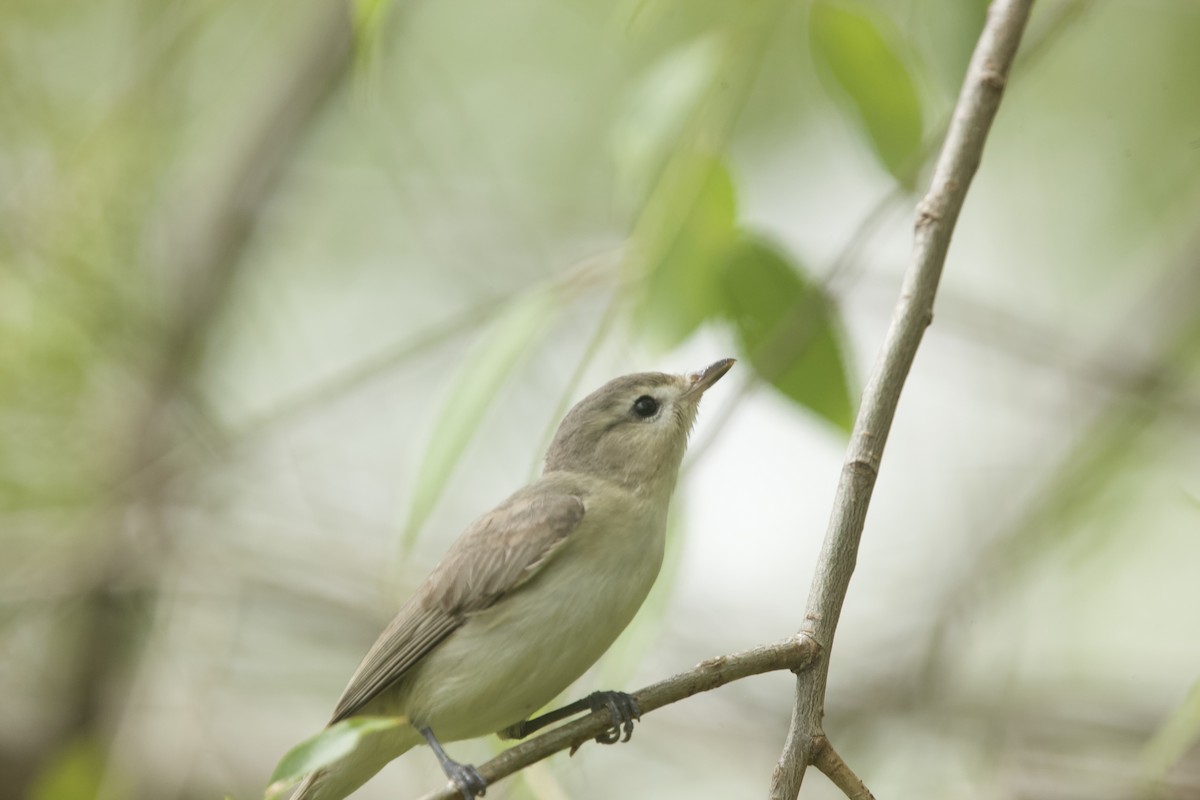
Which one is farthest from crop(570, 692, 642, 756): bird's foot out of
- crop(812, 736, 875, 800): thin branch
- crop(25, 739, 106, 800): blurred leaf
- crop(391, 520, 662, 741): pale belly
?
crop(25, 739, 106, 800): blurred leaf

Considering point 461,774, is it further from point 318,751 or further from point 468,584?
point 318,751

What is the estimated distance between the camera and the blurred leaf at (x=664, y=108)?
9.92 feet

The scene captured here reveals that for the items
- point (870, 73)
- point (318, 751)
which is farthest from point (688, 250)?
point (318, 751)

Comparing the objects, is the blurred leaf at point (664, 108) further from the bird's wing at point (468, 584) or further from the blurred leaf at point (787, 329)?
the bird's wing at point (468, 584)

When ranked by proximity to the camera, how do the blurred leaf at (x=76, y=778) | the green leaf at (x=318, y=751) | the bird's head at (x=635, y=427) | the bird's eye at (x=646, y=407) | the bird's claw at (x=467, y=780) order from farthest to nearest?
1. the blurred leaf at (x=76, y=778)
2. the bird's eye at (x=646, y=407)
3. the bird's head at (x=635, y=427)
4. the bird's claw at (x=467, y=780)
5. the green leaf at (x=318, y=751)

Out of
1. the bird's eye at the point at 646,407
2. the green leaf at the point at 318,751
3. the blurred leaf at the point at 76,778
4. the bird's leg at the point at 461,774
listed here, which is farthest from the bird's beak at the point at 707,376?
Answer: the blurred leaf at the point at 76,778

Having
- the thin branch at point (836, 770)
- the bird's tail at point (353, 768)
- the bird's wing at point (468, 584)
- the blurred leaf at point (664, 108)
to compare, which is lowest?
the thin branch at point (836, 770)

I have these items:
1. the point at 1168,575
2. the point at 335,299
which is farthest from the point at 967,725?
the point at 335,299

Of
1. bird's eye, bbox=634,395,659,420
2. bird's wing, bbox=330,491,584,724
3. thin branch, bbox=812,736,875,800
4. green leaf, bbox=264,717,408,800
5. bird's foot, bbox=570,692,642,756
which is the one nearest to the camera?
green leaf, bbox=264,717,408,800

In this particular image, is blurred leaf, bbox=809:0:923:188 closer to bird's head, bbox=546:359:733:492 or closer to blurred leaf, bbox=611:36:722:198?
blurred leaf, bbox=611:36:722:198

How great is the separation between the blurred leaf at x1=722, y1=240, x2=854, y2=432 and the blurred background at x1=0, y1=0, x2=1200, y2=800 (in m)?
1.53

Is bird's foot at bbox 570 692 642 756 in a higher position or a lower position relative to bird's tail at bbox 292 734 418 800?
lower

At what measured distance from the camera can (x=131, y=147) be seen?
658cm

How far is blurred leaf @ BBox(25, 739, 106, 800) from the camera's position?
465cm
